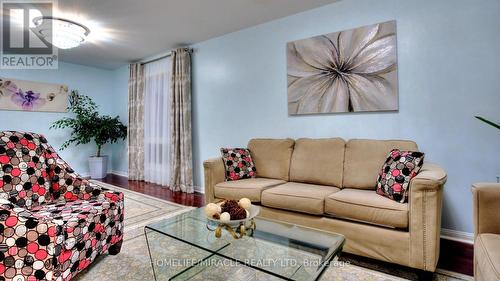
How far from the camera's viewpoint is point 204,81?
3936 millimetres

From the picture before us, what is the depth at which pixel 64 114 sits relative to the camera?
5.05 m

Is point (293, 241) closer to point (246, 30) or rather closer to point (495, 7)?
point (495, 7)

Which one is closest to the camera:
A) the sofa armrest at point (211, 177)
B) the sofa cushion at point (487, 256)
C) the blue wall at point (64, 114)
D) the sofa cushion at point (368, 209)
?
the sofa cushion at point (487, 256)

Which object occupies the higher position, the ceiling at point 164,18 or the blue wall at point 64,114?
the ceiling at point 164,18

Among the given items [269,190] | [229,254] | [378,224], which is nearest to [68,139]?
[269,190]

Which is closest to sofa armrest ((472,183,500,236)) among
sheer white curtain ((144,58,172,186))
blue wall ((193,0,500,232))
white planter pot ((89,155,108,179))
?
blue wall ((193,0,500,232))

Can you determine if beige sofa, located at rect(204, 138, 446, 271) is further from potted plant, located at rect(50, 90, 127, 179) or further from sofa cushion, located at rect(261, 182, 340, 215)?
potted plant, located at rect(50, 90, 127, 179)

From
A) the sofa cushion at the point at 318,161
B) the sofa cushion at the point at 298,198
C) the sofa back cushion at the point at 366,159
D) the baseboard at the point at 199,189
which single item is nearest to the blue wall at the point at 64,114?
the baseboard at the point at 199,189

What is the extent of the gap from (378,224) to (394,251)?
0.18m

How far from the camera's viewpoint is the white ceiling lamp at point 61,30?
2.99 meters

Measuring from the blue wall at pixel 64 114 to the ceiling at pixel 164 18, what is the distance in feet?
3.73

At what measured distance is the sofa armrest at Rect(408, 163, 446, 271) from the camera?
5.16 feet

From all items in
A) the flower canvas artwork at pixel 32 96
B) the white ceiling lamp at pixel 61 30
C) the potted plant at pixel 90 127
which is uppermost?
the white ceiling lamp at pixel 61 30

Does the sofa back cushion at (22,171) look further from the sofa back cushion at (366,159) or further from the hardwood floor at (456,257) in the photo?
the hardwood floor at (456,257)
